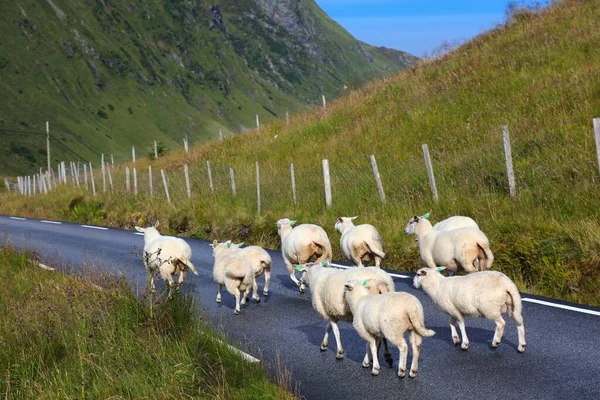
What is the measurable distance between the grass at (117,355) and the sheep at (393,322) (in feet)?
3.47

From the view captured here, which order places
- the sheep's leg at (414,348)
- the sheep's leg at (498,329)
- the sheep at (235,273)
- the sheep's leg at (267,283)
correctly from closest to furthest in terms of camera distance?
the sheep's leg at (414,348)
the sheep's leg at (498,329)
the sheep at (235,273)
the sheep's leg at (267,283)

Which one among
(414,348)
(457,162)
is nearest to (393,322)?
(414,348)

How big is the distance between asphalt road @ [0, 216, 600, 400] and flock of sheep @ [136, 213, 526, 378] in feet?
0.64

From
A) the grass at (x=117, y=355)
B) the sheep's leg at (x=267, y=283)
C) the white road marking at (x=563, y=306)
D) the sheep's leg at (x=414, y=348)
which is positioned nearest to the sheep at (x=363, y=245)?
the sheep's leg at (x=267, y=283)

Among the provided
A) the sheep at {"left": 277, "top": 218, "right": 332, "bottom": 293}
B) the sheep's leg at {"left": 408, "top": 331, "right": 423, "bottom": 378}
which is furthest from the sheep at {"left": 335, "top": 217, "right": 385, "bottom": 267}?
the sheep's leg at {"left": 408, "top": 331, "right": 423, "bottom": 378}

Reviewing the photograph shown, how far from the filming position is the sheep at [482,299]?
7271 mm

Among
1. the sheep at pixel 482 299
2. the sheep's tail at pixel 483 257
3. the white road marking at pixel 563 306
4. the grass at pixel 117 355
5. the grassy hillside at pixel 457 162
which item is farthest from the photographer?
the grassy hillside at pixel 457 162

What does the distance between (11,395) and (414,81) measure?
29.1m

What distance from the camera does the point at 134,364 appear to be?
688 centimetres

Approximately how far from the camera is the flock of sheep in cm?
684

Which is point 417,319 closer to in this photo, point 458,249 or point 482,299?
point 482,299

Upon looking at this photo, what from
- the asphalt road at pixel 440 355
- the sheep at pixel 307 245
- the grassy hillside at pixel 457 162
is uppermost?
the grassy hillside at pixel 457 162

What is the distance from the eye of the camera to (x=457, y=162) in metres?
18.4

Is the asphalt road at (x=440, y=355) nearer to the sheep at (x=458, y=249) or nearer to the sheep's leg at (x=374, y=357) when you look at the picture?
the sheep's leg at (x=374, y=357)
